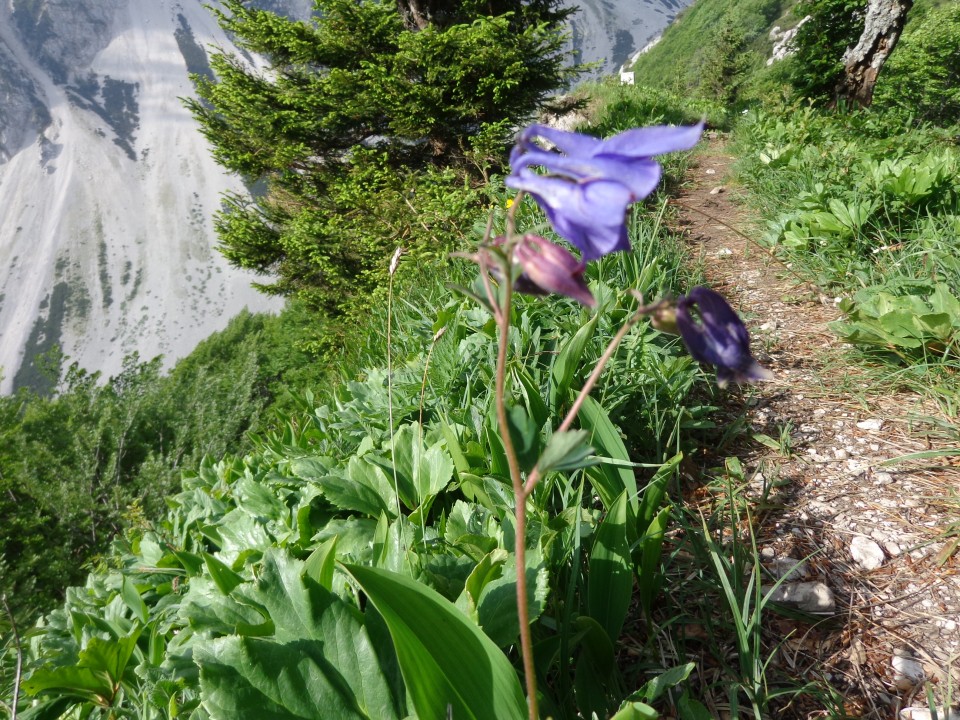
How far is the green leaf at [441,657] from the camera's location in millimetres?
668

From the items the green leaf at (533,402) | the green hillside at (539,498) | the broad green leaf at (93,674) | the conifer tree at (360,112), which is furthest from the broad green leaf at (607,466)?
the conifer tree at (360,112)

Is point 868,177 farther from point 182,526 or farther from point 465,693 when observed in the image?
point 182,526

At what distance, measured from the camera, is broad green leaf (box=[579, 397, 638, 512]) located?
4.00ft

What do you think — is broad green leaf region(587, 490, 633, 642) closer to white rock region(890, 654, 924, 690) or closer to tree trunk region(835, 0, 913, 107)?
white rock region(890, 654, 924, 690)

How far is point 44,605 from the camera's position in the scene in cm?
901

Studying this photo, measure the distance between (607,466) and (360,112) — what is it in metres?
7.48

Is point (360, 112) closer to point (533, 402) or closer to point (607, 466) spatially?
point (533, 402)

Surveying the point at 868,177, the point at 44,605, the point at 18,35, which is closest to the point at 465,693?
the point at 868,177

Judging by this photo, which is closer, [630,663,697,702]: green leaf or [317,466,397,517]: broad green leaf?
[630,663,697,702]: green leaf

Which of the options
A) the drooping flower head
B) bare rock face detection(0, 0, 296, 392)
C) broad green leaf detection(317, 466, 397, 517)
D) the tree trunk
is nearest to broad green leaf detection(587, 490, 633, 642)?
broad green leaf detection(317, 466, 397, 517)

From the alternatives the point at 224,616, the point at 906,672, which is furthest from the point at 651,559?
the point at 224,616

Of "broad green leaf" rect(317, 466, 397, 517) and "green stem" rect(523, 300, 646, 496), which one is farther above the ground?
"green stem" rect(523, 300, 646, 496)

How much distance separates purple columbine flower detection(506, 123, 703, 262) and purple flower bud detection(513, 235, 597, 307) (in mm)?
19

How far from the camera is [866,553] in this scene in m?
1.28
